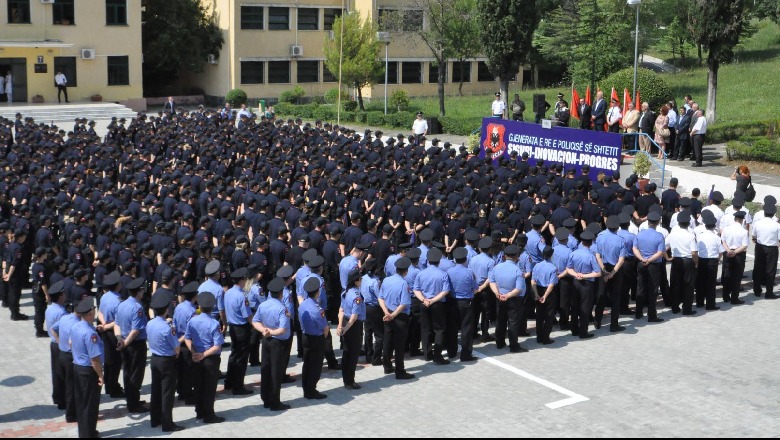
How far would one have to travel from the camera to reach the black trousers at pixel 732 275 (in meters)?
14.6

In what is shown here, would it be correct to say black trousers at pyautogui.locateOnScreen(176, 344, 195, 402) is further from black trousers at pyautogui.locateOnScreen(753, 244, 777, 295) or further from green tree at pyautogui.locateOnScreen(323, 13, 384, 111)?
green tree at pyautogui.locateOnScreen(323, 13, 384, 111)

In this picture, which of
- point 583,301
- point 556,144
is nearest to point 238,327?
point 583,301

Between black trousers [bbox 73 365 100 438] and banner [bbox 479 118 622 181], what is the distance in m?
12.0

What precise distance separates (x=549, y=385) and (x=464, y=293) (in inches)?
64.9

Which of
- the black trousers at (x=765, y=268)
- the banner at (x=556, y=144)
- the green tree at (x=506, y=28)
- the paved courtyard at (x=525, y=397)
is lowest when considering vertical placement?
the paved courtyard at (x=525, y=397)

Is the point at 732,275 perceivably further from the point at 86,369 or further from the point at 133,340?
the point at 86,369

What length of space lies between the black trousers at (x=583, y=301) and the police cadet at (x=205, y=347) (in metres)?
5.38

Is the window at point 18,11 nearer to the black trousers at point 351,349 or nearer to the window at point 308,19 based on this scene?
the window at point 308,19

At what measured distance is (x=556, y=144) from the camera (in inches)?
853

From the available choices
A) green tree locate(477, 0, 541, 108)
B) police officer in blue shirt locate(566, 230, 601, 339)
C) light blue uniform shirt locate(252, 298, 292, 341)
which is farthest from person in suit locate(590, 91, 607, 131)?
light blue uniform shirt locate(252, 298, 292, 341)

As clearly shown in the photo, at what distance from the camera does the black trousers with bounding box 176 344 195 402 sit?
1006 cm

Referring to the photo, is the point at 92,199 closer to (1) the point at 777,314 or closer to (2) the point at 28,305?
(2) the point at 28,305

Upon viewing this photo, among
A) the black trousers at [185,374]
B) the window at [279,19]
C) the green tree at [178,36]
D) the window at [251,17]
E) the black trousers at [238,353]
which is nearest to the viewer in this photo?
the black trousers at [185,374]

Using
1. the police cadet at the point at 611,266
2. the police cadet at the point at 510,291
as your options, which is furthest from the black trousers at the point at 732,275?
the police cadet at the point at 510,291
